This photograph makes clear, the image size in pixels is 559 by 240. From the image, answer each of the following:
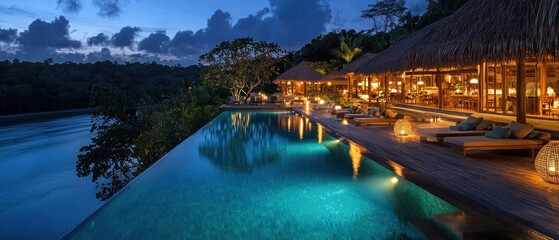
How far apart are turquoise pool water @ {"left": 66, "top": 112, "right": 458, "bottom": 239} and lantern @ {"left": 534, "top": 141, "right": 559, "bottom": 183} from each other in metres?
1.04

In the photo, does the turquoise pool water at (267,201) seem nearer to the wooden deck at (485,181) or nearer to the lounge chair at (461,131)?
the wooden deck at (485,181)

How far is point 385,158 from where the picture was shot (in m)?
6.04

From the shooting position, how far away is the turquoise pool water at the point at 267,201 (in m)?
4.21

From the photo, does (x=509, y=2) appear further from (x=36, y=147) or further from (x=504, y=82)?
(x=36, y=147)

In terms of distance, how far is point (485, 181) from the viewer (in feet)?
14.2

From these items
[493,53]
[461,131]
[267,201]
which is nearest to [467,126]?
[461,131]

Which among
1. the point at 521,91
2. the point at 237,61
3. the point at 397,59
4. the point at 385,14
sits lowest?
the point at 521,91

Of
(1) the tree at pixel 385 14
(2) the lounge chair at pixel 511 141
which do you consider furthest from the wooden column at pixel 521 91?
(1) the tree at pixel 385 14

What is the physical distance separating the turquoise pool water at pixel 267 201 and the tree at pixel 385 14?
136ft

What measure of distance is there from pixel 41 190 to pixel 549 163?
36.5 feet

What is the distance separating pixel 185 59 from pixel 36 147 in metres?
36.2

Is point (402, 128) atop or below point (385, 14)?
below

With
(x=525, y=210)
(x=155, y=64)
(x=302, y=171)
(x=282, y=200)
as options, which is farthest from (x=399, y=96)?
(x=155, y=64)

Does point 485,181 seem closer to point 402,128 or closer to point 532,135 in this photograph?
point 532,135
